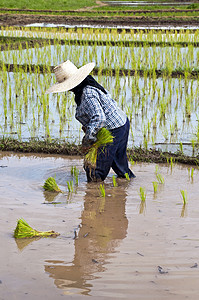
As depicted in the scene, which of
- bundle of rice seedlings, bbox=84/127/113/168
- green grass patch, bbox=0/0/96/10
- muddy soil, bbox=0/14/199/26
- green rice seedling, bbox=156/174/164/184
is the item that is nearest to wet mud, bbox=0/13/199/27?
muddy soil, bbox=0/14/199/26

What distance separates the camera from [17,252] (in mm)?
2469

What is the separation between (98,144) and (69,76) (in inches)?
19.3

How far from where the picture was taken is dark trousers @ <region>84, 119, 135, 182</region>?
11.6ft

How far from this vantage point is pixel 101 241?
2631 mm

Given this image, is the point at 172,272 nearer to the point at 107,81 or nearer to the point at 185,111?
the point at 185,111

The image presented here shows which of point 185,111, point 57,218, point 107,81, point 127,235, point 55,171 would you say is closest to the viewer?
point 127,235

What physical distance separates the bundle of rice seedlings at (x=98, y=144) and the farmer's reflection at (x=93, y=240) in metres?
0.23

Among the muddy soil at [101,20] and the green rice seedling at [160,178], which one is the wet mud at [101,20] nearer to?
the muddy soil at [101,20]

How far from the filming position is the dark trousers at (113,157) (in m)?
3.53

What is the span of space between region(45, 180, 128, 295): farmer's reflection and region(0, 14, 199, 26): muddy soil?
1245 cm

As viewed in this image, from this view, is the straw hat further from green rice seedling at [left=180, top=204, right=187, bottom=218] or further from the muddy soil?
the muddy soil

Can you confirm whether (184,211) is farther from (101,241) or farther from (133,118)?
(133,118)

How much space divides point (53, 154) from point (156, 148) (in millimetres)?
931

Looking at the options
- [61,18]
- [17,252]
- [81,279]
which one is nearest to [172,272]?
[81,279]
